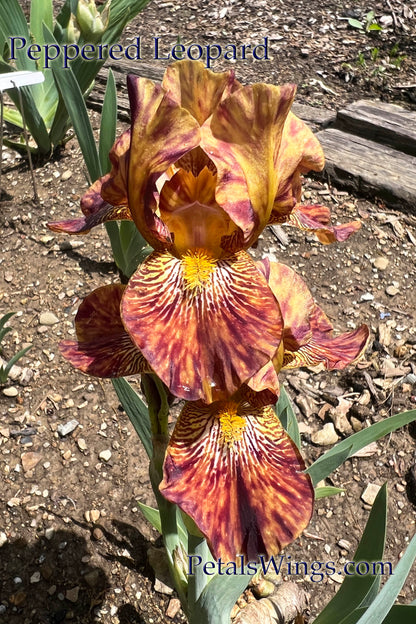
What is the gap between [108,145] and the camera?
1.82 metres

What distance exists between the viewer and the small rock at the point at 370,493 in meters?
1.70

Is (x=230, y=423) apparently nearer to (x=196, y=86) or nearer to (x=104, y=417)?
(x=196, y=86)

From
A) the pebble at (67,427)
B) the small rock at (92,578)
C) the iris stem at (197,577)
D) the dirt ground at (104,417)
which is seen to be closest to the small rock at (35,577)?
the dirt ground at (104,417)

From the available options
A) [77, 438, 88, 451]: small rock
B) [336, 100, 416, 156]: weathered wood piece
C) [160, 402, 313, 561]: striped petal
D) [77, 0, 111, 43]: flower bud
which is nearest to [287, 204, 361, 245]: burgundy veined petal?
[160, 402, 313, 561]: striped petal

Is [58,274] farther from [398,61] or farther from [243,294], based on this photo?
[398,61]

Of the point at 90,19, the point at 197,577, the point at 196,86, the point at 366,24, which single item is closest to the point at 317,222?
the point at 196,86

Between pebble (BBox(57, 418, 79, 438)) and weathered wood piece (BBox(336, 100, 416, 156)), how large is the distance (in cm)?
196

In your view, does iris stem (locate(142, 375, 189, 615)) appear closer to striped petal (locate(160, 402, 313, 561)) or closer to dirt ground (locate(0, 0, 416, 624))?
striped petal (locate(160, 402, 313, 561))

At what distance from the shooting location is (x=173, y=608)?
1.44 m

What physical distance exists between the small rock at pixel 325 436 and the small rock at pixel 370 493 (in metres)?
0.17

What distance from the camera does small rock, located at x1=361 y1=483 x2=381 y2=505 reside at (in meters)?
1.70

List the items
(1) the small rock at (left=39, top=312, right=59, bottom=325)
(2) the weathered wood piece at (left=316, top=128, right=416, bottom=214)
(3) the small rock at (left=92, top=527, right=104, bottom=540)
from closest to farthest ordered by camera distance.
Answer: (3) the small rock at (left=92, top=527, right=104, bottom=540), (1) the small rock at (left=39, top=312, right=59, bottom=325), (2) the weathered wood piece at (left=316, top=128, right=416, bottom=214)

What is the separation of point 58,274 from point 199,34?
240 cm

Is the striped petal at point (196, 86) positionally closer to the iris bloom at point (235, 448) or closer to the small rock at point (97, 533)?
the iris bloom at point (235, 448)
